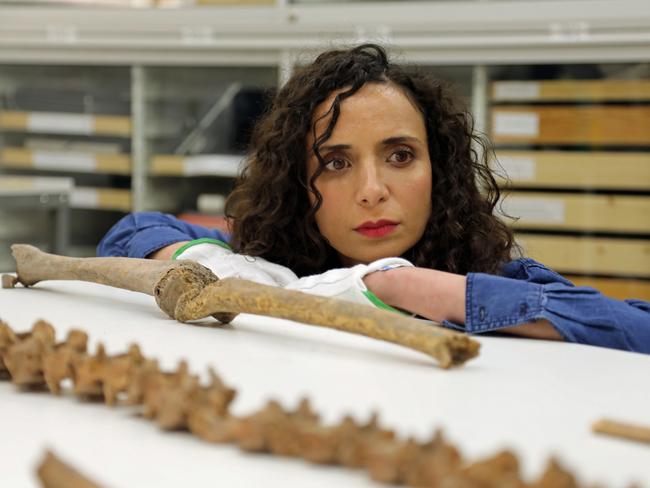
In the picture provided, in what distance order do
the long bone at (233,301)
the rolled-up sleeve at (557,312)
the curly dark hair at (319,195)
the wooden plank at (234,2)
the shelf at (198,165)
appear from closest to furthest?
the long bone at (233,301) → the rolled-up sleeve at (557,312) → the curly dark hair at (319,195) → the wooden plank at (234,2) → the shelf at (198,165)

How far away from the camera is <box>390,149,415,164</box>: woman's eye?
1477 millimetres

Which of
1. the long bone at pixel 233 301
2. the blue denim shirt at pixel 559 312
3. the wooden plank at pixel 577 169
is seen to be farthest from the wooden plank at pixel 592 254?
the long bone at pixel 233 301

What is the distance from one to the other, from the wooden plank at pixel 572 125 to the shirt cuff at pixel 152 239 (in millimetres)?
1489

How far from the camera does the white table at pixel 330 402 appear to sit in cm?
65

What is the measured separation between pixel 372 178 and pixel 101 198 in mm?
2257

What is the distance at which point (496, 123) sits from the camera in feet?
9.73

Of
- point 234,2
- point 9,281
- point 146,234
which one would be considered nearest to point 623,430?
point 9,281

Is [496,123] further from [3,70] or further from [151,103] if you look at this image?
[3,70]

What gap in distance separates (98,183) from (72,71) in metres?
0.44

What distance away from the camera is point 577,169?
2.87m

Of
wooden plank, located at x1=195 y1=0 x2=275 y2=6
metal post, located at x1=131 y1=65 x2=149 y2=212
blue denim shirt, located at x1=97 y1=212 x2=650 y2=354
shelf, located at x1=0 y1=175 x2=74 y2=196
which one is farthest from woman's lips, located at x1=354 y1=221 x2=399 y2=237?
metal post, located at x1=131 y1=65 x2=149 y2=212

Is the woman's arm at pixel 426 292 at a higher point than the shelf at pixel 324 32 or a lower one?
lower

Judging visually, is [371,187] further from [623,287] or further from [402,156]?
[623,287]

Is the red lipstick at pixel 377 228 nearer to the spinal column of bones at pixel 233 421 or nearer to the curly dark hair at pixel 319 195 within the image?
the curly dark hair at pixel 319 195
